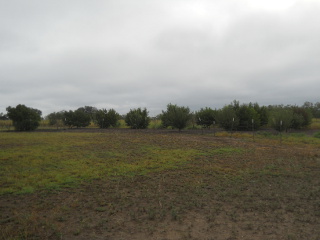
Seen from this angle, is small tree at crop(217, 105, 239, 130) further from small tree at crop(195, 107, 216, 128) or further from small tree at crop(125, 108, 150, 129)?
small tree at crop(125, 108, 150, 129)

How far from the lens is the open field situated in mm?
4223

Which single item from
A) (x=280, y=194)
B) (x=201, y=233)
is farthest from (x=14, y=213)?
(x=280, y=194)

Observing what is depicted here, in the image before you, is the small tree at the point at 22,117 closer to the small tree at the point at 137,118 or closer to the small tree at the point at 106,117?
the small tree at the point at 106,117

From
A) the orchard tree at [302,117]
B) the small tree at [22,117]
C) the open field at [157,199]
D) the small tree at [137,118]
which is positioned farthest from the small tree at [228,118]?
the small tree at [22,117]

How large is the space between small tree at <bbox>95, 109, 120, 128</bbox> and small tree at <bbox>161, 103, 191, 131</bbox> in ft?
37.8

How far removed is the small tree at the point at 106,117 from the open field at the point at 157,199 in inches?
1091

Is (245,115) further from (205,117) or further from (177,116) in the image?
(177,116)

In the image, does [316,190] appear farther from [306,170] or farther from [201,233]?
[201,233]

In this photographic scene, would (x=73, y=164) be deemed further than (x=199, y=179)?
Yes

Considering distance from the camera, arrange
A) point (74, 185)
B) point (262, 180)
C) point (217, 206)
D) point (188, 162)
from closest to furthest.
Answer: point (217, 206) → point (74, 185) → point (262, 180) → point (188, 162)

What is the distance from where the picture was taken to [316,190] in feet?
21.5

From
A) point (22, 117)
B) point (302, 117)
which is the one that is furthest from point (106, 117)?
point (302, 117)

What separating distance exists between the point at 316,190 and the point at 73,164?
27.6 feet

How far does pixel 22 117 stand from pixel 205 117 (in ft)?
82.5
